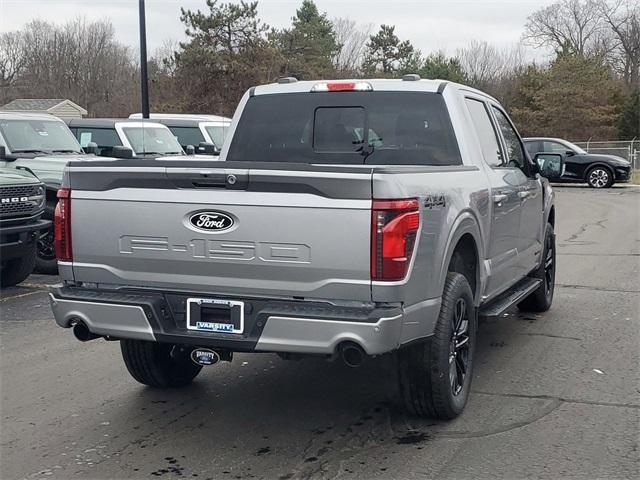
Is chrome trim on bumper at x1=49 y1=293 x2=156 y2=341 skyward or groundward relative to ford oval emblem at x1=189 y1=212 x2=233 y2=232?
groundward

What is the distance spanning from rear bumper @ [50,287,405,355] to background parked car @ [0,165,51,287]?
4.56 metres

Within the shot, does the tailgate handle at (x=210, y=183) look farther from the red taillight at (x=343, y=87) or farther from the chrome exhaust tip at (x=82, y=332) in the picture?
the red taillight at (x=343, y=87)

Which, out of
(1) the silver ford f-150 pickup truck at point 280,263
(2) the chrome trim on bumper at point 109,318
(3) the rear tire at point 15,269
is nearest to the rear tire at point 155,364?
(1) the silver ford f-150 pickup truck at point 280,263

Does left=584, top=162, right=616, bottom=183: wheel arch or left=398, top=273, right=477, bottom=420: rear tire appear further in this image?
left=584, top=162, right=616, bottom=183: wheel arch

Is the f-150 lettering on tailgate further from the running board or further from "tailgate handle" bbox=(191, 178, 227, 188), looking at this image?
the running board

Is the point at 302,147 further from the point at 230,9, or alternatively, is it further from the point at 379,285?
the point at 230,9

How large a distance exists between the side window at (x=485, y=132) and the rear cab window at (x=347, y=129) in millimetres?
405

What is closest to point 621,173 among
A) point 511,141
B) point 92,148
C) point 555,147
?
point 555,147

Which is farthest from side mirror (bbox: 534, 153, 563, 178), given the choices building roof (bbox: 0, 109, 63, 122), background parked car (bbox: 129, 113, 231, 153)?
background parked car (bbox: 129, 113, 231, 153)

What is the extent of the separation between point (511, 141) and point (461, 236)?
2.37 meters

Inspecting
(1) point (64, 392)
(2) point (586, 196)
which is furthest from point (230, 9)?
(1) point (64, 392)

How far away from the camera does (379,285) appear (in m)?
3.89

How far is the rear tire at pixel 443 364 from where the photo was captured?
4406 mm

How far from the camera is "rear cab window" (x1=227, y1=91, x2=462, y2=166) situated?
225 inches
